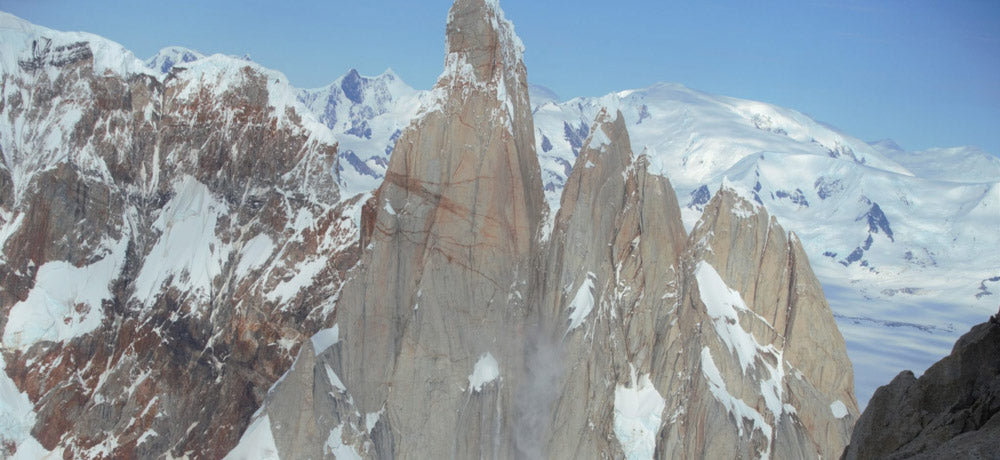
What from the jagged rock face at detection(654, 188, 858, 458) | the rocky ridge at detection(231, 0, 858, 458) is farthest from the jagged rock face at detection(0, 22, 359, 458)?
the jagged rock face at detection(654, 188, 858, 458)

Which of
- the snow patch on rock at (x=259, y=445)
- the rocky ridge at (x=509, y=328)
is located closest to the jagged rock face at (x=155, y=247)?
the rocky ridge at (x=509, y=328)

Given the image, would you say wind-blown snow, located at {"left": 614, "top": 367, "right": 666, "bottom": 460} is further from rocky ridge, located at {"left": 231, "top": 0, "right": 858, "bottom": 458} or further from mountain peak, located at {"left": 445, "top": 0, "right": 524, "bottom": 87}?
mountain peak, located at {"left": 445, "top": 0, "right": 524, "bottom": 87}

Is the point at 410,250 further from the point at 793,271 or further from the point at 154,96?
the point at 154,96

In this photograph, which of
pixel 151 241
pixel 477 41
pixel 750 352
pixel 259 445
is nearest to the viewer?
pixel 750 352

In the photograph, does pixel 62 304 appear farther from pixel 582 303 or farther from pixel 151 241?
pixel 582 303

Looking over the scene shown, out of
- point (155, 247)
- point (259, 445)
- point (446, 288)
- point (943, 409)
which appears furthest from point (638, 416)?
point (155, 247)

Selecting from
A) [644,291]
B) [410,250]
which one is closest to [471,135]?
[410,250]
